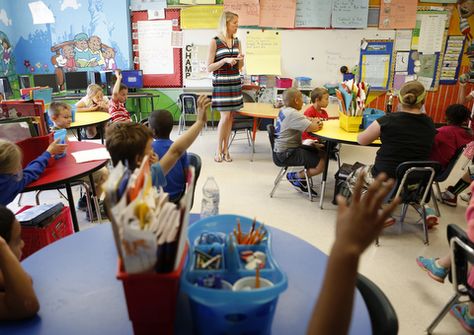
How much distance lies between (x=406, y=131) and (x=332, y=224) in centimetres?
108

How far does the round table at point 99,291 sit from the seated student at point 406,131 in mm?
1551

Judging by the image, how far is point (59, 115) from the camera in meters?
3.55

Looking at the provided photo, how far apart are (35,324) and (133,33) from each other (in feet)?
22.0

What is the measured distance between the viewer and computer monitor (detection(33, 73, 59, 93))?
6.24 meters

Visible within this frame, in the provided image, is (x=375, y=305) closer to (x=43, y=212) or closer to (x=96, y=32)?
(x=43, y=212)

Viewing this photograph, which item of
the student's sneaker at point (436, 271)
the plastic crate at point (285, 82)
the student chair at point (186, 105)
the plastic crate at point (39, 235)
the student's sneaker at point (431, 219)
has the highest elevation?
the plastic crate at point (285, 82)

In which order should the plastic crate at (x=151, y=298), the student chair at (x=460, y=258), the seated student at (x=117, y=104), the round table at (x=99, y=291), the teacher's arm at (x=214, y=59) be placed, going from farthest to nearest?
the teacher's arm at (x=214, y=59) → the seated student at (x=117, y=104) → the student chair at (x=460, y=258) → the round table at (x=99, y=291) → the plastic crate at (x=151, y=298)

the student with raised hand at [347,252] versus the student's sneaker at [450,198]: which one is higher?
the student with raised hand at [347,252]

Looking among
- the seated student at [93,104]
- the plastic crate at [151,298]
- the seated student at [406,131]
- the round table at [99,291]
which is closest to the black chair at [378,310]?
the round table at [99,291]

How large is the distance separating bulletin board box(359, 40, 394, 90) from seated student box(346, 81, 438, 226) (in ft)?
14.5

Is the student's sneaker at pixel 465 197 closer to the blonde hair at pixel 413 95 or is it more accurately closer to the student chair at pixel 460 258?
the blonde hair at pixel 413 95

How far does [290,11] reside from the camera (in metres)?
6.64

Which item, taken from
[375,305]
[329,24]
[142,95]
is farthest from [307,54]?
[375,305]

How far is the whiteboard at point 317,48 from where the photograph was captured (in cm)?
675
